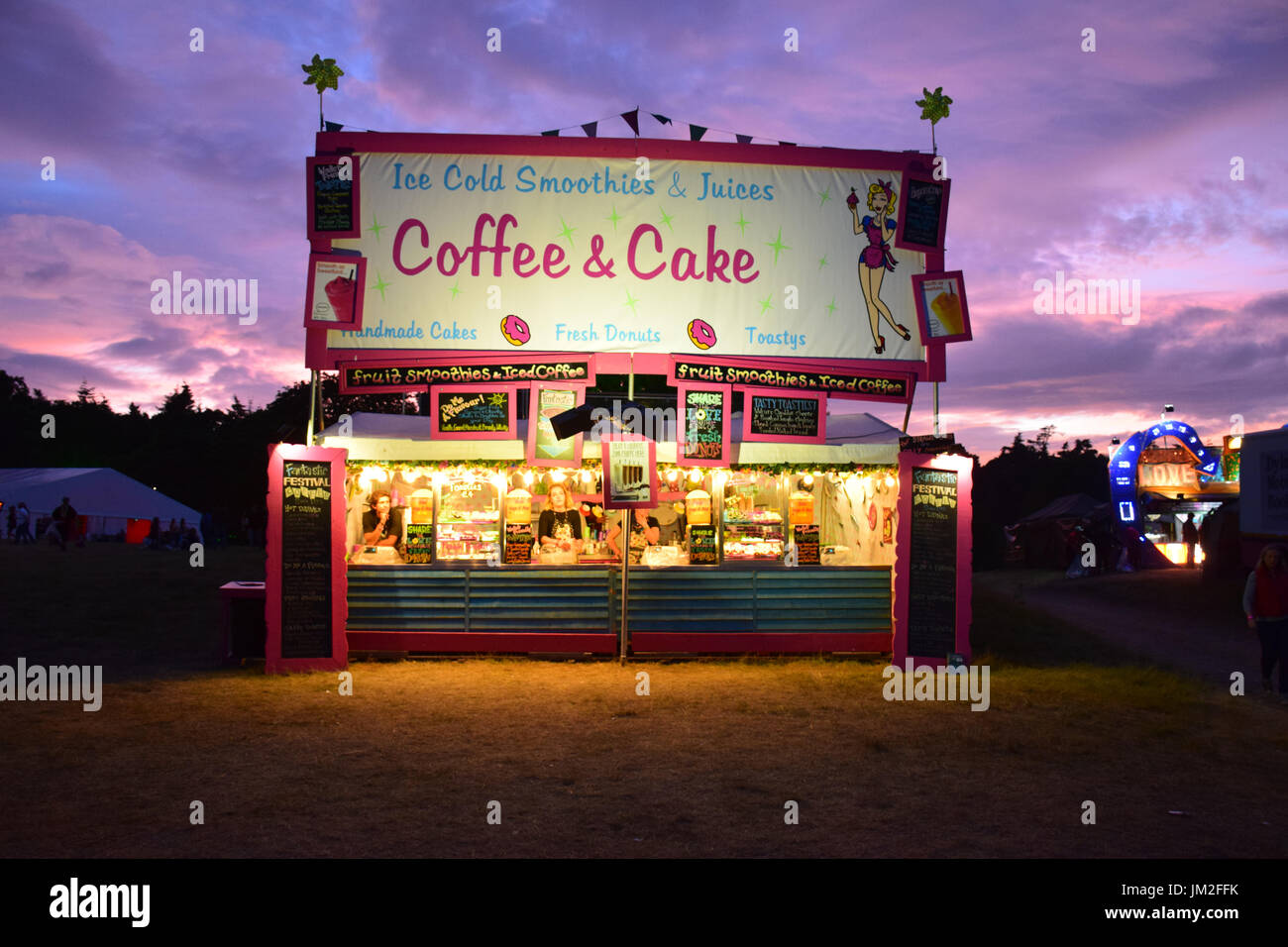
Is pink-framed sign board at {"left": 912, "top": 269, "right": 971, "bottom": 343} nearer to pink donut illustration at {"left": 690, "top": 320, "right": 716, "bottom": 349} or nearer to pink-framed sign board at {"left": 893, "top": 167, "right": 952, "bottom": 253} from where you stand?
pink-framed sign board at {"left": 893, "top": 167, "right": 952, "bottom": 253}

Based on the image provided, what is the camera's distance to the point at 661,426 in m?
13.0

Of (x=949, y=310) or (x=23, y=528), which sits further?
(x=23, y=528)

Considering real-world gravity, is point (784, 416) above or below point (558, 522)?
above

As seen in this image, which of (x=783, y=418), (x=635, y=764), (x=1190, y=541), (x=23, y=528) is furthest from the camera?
(x=23, y=528)

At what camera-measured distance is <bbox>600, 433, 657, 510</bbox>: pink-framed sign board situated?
39.1ft

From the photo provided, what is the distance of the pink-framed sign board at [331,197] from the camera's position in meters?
12.2

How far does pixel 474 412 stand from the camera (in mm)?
12352

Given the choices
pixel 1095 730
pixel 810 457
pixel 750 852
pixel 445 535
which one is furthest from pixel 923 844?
pixel 445 535

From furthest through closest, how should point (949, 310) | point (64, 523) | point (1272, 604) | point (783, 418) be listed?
point (64, 523), point (949, 310), point (783, 418), point (1272, 604)

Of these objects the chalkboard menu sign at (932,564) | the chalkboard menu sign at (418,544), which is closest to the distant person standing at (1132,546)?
→ the chalkboard menu sign at (932,564)

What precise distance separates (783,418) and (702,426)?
112cm

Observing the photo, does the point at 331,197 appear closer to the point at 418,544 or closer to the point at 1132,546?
the point at 418,544

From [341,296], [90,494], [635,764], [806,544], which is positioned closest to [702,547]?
[806,544]

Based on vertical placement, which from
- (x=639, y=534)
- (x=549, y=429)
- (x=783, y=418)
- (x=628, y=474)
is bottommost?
(x=639, y=534)
